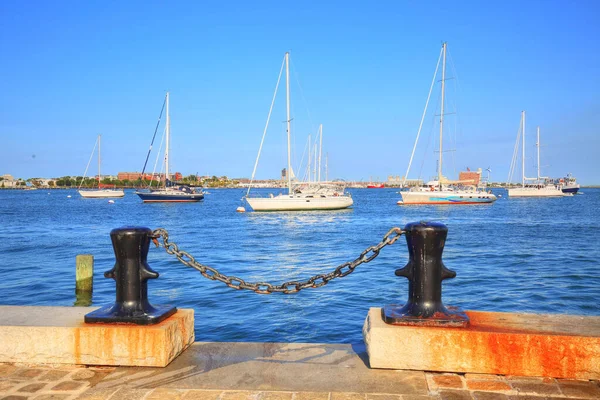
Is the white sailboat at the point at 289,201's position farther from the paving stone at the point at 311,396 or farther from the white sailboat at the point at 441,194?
the paving stone at the point at 311,396

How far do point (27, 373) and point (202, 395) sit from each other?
1592 mm

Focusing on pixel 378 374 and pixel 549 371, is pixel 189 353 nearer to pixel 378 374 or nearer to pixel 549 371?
pixel 378 374

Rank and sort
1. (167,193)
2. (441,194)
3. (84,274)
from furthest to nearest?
(167,193)
(441,194)
(84,274)

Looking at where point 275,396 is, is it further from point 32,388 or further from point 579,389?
point 579,389

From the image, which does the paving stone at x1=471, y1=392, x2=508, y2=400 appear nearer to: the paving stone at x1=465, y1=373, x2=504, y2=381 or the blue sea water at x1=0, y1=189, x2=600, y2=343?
the paving stone at x1=465, y1=373, x2=504, y2=381

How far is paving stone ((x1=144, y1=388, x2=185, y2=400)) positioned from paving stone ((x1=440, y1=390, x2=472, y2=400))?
1.86 m

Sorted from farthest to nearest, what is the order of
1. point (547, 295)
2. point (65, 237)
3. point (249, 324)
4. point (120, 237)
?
point (65, 237) → point (547, 295) → point (249, 324) → point (120, 237)

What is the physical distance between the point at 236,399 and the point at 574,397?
2378 millimetres

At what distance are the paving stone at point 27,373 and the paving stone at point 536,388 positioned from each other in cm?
373

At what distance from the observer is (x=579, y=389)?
3887mm

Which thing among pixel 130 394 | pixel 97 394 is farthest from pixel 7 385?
pixel 130 394

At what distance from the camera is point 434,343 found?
13.8 ft

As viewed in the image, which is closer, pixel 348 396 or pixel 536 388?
pixel 348 396

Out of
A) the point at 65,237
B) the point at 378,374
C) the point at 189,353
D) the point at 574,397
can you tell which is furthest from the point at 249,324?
the point at 65,237
